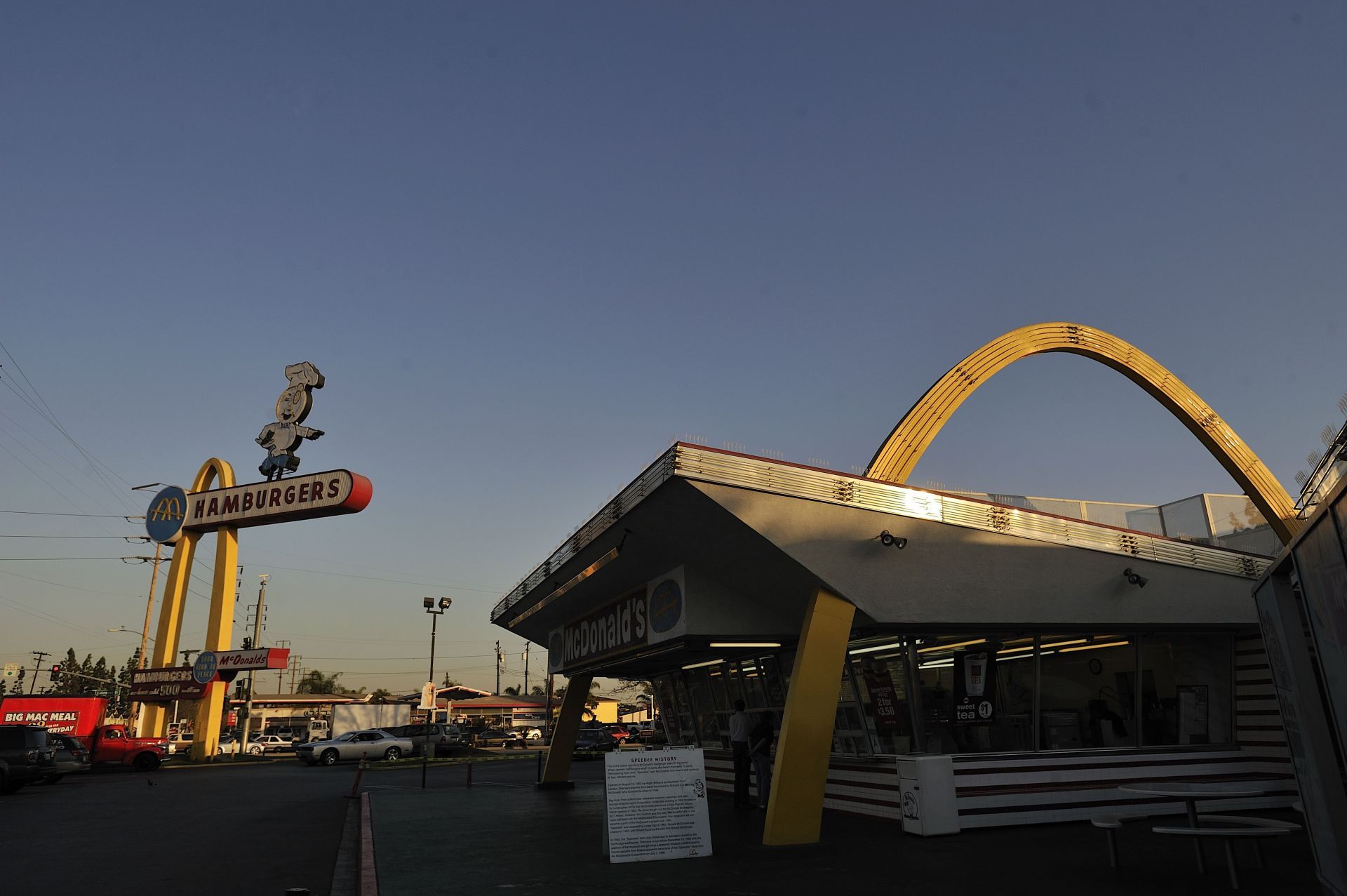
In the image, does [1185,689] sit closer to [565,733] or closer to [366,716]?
[565,733]

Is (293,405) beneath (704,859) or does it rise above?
above

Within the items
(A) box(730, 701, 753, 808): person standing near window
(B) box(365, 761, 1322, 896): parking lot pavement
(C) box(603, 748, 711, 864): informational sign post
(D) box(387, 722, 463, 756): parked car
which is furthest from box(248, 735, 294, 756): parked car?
(C) box(603, 748, 711, 864): informational sign post

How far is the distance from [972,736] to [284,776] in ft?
79.0

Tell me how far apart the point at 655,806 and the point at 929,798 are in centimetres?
423

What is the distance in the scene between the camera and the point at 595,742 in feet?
165

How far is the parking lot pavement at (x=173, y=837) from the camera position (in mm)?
Answer: 9539

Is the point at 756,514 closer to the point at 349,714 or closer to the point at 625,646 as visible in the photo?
the point at 625,646

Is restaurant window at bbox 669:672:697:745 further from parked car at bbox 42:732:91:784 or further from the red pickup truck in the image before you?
the red pickup truck

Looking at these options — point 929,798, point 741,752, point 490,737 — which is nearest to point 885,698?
point 929,798

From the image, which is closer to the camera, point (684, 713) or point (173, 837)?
point (173, 837)

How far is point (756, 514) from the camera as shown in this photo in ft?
39.5

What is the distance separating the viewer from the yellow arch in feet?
Result: 57.2

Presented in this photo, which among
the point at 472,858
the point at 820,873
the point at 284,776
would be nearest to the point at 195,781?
the point at 284,776

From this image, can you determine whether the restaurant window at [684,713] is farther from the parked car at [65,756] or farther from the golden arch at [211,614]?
the golden arch at [211,614]
